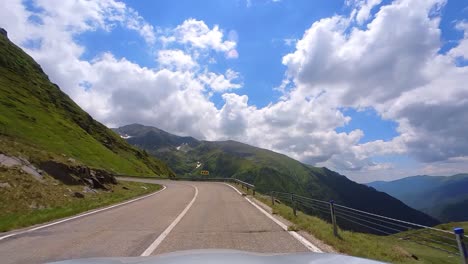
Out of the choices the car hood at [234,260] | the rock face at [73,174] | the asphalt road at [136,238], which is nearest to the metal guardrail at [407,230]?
the asphalt road at [136,238]

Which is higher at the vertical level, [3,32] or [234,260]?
[3,32]

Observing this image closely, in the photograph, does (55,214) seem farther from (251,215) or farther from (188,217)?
(251,215)

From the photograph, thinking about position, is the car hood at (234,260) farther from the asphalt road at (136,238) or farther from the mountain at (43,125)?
the mountain at (43,125)

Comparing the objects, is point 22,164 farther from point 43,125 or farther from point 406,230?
point 43,125

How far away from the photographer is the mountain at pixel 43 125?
47625 millimetres

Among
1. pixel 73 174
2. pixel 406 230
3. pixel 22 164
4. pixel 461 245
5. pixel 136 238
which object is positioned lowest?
pixel 136 238

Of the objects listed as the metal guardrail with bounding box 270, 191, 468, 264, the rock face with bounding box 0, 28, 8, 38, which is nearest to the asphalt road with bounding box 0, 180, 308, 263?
the metal guardrail with bounding box 270, 191, 468, 264

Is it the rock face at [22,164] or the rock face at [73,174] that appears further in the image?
the rock face at [73,174]

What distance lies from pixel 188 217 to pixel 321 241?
7.46 meters

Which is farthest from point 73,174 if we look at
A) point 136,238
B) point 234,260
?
point 234,260

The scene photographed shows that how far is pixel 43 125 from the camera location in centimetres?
7988

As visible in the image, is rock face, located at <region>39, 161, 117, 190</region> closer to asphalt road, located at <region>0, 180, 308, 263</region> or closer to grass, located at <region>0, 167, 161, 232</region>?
grass, located at <region>0, 167, 161, 232</region>

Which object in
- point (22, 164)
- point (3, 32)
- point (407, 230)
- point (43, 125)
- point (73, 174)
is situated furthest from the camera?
point (3, 32)

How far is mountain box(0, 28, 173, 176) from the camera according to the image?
4762 centimetres
